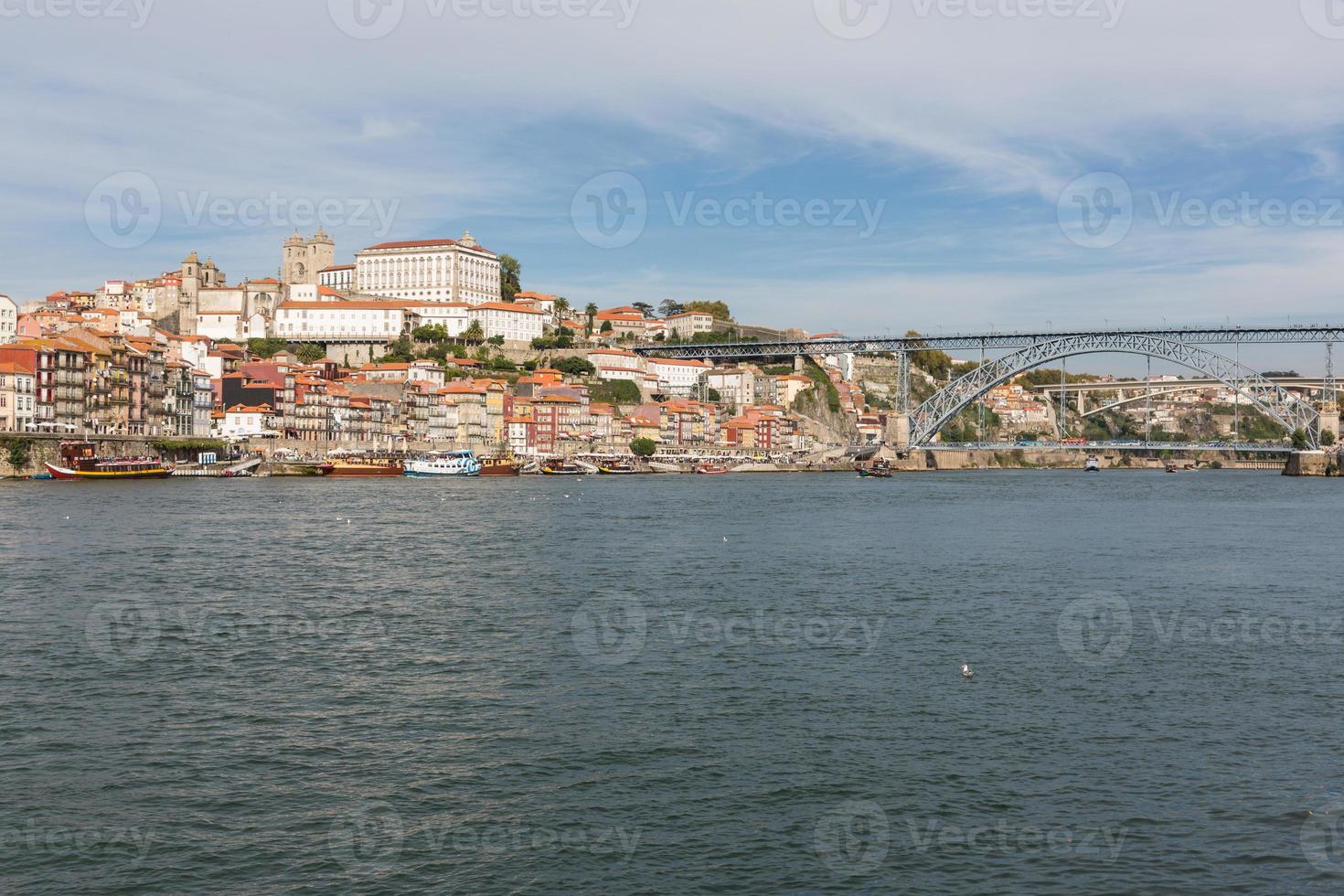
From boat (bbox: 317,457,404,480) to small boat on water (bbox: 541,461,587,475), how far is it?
943 centimetres

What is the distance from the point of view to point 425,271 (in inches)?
3797

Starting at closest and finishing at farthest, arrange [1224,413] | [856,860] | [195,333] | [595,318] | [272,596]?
[856,860]
[272,596]
[195,333]
[595,318]
[1224,413]

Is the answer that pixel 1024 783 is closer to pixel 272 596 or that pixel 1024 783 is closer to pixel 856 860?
pixel 856 860

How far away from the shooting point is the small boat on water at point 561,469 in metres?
68.1

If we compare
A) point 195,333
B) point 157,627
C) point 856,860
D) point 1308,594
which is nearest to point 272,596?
point 157,627

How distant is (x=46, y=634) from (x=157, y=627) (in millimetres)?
1129

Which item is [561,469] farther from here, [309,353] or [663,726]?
[663,726]

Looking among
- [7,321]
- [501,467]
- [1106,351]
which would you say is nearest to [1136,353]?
[1106,351]

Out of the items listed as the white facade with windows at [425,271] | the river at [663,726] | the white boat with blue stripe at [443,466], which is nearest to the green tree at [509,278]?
the white facade with windows at [425,271]

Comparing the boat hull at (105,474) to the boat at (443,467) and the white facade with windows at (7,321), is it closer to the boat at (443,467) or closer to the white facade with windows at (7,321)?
the boat at (443,467)

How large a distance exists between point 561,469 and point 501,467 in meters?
5.50

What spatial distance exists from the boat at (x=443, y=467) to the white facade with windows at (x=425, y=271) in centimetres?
3474

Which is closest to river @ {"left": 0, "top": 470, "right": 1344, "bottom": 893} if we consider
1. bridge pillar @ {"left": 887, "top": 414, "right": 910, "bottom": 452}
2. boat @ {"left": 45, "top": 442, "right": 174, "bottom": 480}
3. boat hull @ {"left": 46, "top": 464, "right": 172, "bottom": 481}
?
boat hull @ {"left": 46, "top": 464, "right": 172, "bottom": 481}

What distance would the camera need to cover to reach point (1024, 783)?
845 centimetres
